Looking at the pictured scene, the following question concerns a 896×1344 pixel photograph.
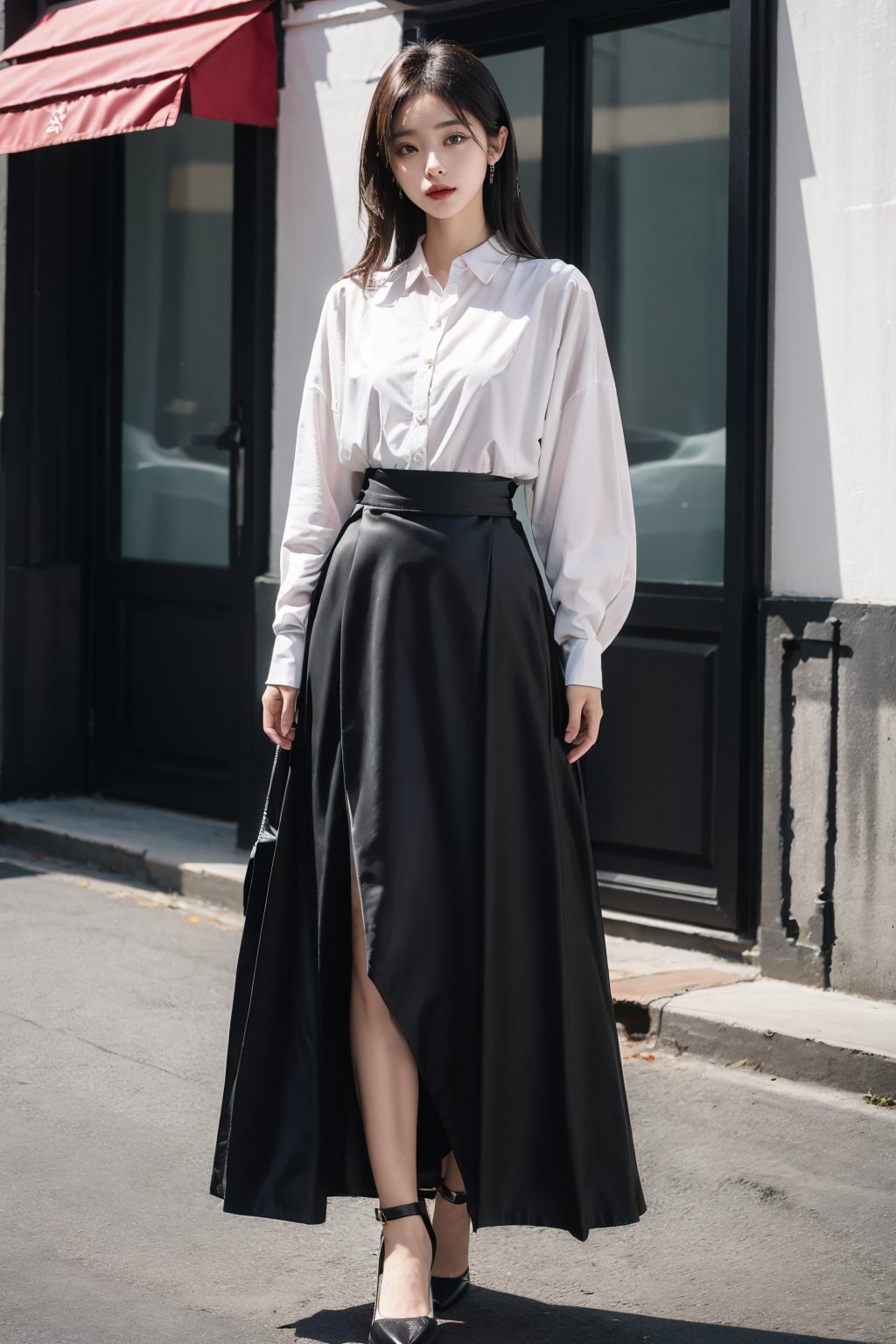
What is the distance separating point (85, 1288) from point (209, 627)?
4.44 meters

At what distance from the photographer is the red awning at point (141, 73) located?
6172 mm

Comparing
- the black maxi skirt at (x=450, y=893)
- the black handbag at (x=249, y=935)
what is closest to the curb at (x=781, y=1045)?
the black maxi skirt at (x=450, y=893)

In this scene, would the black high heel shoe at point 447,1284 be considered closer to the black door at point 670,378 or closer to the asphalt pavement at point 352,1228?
the asphalt pavement at point 352,1228

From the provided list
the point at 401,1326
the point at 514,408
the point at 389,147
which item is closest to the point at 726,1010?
the point at 401,1326

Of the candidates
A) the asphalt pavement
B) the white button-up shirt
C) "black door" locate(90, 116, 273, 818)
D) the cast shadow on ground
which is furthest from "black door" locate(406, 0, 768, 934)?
the cast shadow on ground

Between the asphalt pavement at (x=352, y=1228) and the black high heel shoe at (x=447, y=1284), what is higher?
the black high heel shoe at (x=447, y=1284)

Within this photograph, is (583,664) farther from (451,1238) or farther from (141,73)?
(141,73)

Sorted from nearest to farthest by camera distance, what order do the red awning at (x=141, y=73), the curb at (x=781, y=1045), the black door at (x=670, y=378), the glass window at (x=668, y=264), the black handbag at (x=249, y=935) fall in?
the black handbag at (x=249, y=935)
the curb at (x=781, y=1045)
the black door at (x=670, y=378)
the glass window at (x=668, y=264)
the red awning at (x=141, y=73)

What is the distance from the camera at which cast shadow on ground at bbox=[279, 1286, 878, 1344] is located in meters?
3.04

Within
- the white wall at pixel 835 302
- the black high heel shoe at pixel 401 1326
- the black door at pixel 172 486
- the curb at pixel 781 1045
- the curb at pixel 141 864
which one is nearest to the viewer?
the black high heel shoe at pixel 401 1326

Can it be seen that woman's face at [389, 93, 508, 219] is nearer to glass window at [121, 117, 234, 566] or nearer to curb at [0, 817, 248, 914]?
curb at [0, 817, 248, 914]

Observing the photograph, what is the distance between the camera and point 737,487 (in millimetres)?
5289

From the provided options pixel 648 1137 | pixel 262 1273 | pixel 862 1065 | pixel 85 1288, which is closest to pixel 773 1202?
pixel 648 1137

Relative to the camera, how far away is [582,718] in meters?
3.10
